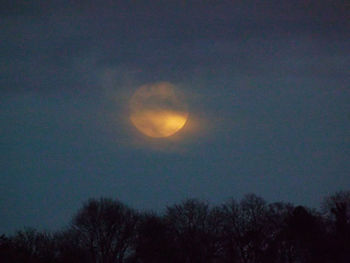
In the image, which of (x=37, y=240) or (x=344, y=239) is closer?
(x=344, y=239)

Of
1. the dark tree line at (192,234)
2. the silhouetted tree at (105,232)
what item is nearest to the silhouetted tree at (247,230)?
the dark tree line at (192,234)

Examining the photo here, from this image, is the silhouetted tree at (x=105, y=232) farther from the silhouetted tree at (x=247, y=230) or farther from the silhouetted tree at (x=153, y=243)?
the silhouetted tree at (x=247, y=230)

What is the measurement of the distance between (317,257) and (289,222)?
32.5ft

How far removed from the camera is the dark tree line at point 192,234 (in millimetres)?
78000

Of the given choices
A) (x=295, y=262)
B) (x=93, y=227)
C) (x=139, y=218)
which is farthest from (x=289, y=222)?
(x=93, y=227)

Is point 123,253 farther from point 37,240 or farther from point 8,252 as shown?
point 8,252

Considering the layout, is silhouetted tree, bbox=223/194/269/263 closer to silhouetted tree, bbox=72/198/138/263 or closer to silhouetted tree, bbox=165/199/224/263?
silhouetted tree, bbox=165/199/224/263

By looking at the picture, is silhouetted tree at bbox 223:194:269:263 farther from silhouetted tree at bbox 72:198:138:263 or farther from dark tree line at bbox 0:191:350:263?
silhouetted tree at bbox 72:198:138:263

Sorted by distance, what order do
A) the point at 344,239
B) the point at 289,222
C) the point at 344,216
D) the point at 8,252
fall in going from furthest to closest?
the point at 289,222 → the point at 344,216 → the point at 344,239 → the point at 8,252

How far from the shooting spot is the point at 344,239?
64.6 meters

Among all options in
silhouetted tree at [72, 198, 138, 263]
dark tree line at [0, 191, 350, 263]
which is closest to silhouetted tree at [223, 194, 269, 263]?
dark tree line at [0, 191, 350, 263]

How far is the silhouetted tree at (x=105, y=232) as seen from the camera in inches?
3329

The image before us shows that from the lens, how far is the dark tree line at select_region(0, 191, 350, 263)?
7800cm

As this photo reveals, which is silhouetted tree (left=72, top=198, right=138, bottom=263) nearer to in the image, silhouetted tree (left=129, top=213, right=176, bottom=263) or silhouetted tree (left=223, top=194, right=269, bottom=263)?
silhouetted tree (left=129, top=213, right=176, bottom=263)
